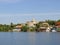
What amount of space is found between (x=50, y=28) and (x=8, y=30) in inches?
1230

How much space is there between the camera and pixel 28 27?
457 feet

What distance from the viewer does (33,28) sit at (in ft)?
467

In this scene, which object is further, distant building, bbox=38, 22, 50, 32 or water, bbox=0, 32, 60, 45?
distant building, bbox=38, 22, 50, 32

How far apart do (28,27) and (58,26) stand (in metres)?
20.2

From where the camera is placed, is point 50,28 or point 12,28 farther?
point 12,28

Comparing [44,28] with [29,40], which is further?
[44,28]

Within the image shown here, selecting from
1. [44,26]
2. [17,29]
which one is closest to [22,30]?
[17,29]

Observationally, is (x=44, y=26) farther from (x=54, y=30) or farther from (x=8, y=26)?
(x=8, y=26)

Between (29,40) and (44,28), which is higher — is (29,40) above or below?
above

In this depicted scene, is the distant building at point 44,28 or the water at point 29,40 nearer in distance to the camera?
the water at point 29,40

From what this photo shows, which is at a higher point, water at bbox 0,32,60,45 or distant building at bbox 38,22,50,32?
water at bbox 0,32,60,45

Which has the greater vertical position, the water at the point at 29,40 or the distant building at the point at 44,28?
the water at the point at 29,40

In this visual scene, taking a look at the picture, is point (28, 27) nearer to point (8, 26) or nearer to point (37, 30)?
point (37, 30)

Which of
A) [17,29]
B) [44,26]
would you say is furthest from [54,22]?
[17,29]
